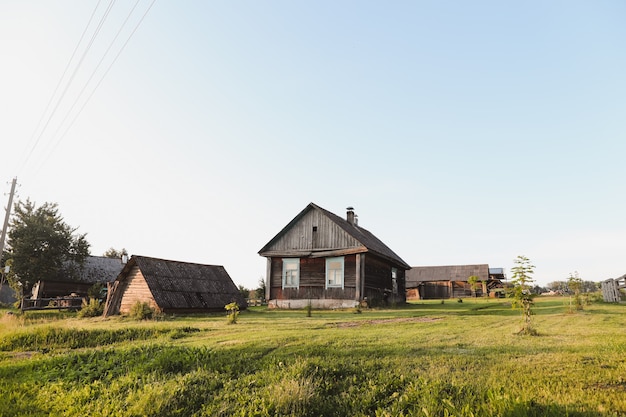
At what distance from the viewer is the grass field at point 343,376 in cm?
549

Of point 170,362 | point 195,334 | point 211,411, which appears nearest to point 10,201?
point 195,334

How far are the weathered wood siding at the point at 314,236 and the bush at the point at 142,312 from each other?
8.89 metres

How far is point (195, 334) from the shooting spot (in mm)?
13148

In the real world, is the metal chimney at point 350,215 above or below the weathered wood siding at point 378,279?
above

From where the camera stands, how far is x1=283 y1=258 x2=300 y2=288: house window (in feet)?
85.1

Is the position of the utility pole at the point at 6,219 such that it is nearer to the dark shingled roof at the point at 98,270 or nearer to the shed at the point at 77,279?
the shed at the point at 77,279

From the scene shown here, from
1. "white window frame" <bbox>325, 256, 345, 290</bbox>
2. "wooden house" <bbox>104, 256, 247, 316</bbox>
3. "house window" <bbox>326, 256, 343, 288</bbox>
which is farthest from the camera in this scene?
"house window" <bbox>326, 256, 343, 288</bbox>

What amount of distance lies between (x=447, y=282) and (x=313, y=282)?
30.5 meters

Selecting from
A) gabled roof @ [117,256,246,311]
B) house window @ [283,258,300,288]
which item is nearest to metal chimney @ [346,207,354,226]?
house window @ [283,258,300,288]

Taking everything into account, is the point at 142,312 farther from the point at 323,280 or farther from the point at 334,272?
the point at 334,272

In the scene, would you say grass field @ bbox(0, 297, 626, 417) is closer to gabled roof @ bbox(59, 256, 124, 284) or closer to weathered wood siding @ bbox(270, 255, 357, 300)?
weathered wood siding @ bbox(270, 255, 357, 300)

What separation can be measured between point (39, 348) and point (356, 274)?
1544 centimetres

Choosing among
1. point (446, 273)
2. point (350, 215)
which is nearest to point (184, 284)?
point (350, 215)

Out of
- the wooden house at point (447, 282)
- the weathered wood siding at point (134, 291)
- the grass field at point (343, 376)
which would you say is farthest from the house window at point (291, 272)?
the wooden house at point (447, 282)
